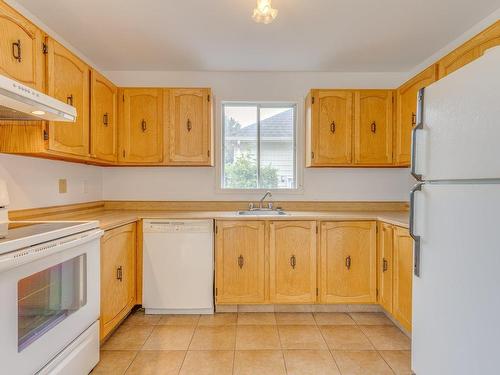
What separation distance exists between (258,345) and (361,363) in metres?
0.71

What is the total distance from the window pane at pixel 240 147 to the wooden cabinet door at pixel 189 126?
45 centimetres

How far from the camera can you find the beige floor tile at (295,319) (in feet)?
7.98

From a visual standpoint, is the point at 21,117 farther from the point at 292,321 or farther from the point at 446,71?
the point at 446,71

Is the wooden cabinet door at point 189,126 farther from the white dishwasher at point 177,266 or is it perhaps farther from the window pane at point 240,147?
the white dishwasher at point 177,266

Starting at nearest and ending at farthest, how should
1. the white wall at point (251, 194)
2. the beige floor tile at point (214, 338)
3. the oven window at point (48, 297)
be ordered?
the oven window at point (48, 297) < the beige floor tile at point (214, 338) < the white wall at point (251, 194)

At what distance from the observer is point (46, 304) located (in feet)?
4.69

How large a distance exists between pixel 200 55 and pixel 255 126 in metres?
0.93

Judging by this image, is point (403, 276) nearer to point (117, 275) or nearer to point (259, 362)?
point (259, 362)

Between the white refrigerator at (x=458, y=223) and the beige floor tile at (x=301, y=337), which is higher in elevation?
the white refrigerator at (x=458, y=223)

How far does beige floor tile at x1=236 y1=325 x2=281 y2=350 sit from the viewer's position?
205 cm

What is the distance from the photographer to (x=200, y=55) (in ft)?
8.97

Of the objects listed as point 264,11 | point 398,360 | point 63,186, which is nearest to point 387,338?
point 398,360

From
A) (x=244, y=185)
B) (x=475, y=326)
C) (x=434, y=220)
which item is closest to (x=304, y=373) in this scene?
(x=475, y=326)

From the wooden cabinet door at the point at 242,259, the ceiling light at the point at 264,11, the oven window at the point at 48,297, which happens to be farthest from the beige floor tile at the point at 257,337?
the ceiling light at the point at 264,11
